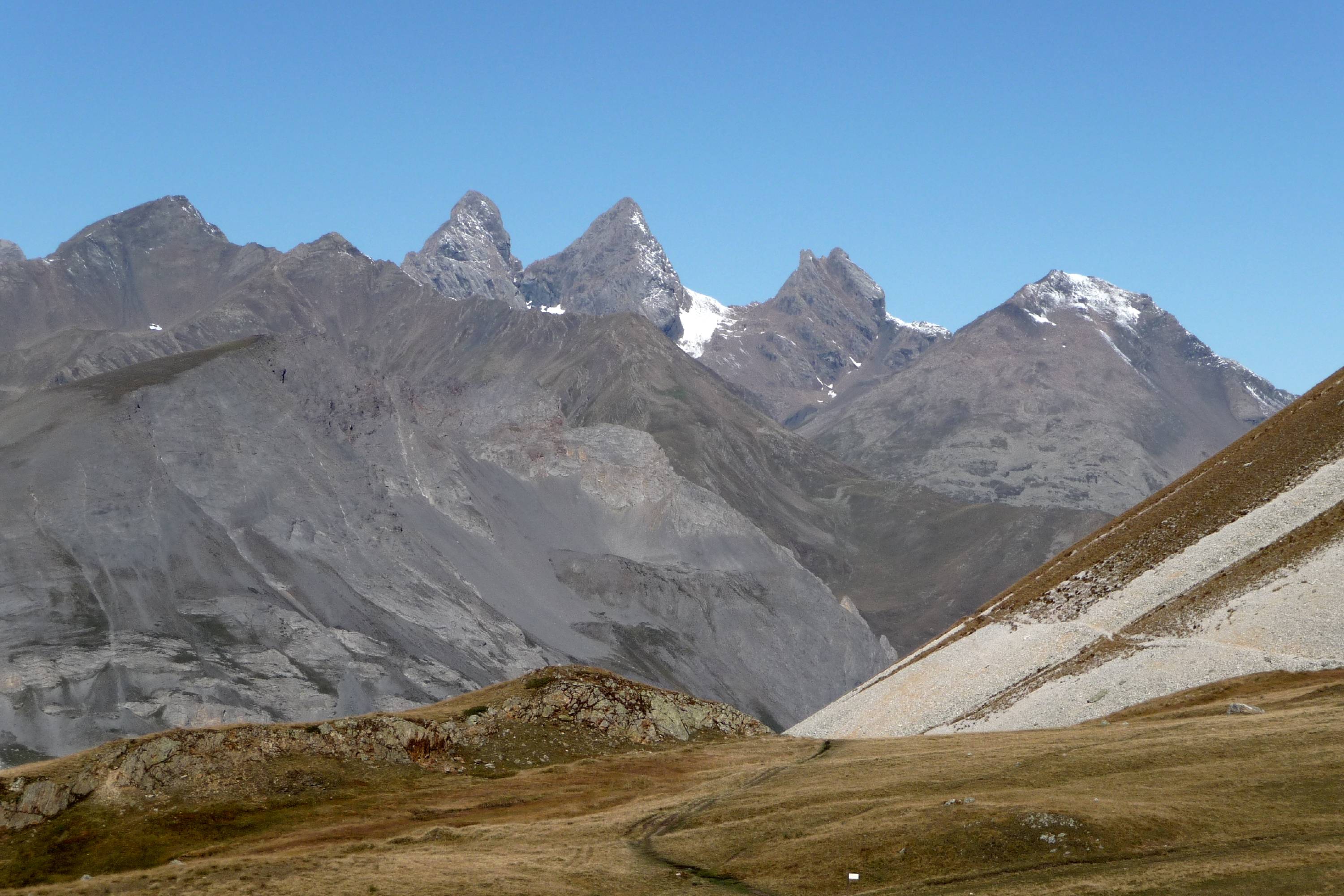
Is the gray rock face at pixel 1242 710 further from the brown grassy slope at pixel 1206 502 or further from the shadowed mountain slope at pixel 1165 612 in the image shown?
the brown grassy slope at pixel 1206 502

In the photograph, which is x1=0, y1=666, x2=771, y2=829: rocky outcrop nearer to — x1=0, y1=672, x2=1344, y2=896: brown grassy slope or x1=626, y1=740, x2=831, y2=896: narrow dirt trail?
x1=0, y1=672, x2=1344, y2=896: brown grassy slope

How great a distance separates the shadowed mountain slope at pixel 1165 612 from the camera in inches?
2837

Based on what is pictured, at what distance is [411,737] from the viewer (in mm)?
65188

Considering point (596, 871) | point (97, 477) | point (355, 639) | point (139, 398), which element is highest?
point (139, 398)

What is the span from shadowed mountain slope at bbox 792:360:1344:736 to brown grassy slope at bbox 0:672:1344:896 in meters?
7.25

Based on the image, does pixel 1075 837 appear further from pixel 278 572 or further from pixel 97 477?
pixel 97 477

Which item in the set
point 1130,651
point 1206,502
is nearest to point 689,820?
point 1130,651

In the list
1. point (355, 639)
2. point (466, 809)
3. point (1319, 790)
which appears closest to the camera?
point (1319, 790)

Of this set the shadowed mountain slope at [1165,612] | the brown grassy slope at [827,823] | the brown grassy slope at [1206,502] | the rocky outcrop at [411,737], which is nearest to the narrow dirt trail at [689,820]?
the brown grassy slope at [827,823]

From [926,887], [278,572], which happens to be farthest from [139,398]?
[926,887]

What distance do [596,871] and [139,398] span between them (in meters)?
174

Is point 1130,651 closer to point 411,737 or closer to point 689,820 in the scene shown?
point 689,820

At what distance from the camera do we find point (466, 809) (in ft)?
187

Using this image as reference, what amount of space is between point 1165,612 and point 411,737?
46400 mm
